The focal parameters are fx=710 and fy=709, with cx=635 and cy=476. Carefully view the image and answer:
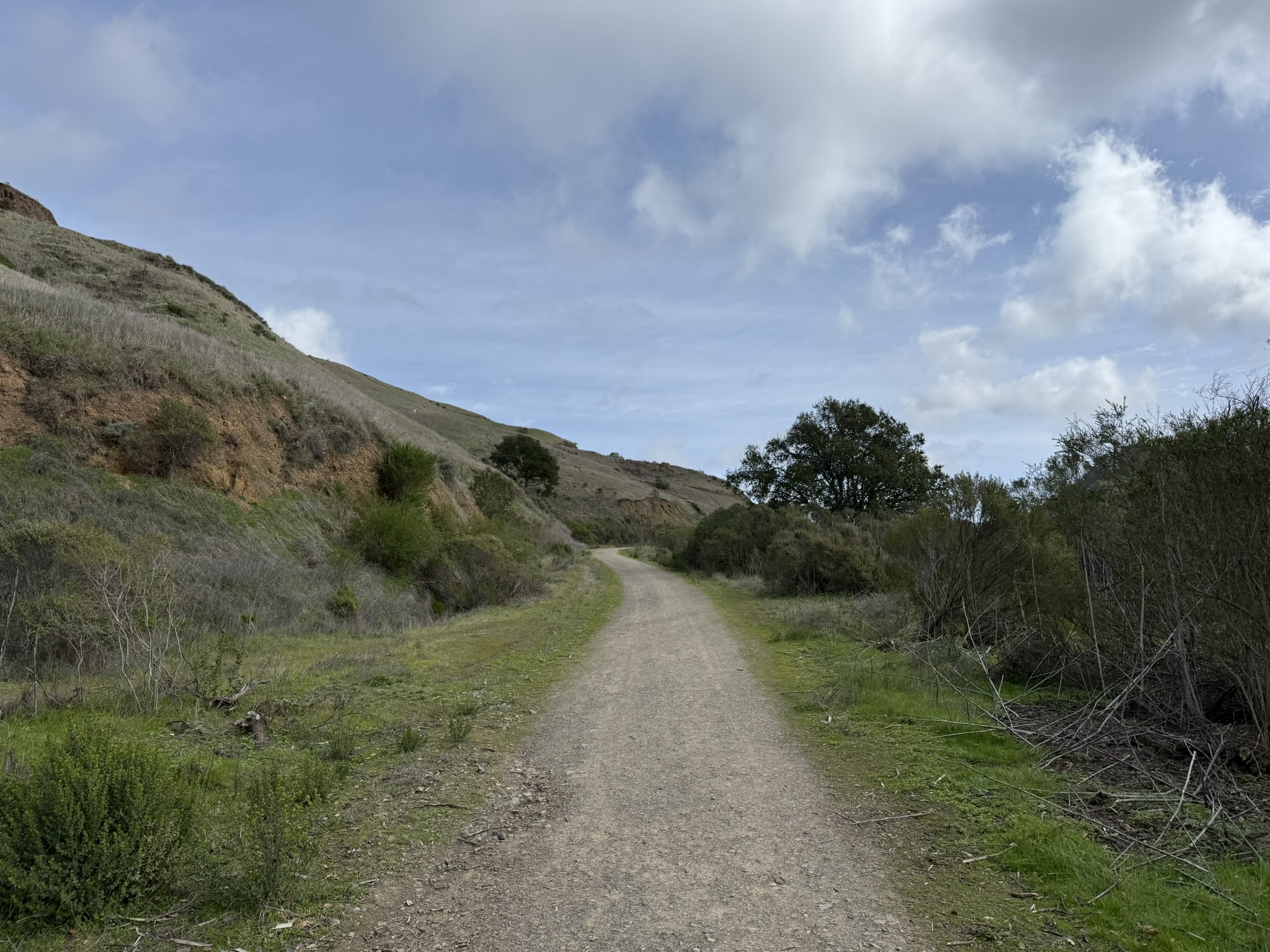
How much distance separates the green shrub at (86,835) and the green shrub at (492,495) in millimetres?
29549

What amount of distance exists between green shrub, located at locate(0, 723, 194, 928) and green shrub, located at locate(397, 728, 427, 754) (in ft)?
9.02

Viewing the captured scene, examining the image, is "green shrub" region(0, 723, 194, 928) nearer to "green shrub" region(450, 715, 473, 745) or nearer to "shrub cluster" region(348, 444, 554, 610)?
"green shrub" region(450, 715, 473, 745)

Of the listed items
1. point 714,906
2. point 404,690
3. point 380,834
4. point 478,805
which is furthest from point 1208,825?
point 404,690

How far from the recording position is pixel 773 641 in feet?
47.0

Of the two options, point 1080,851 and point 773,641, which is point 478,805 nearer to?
point 1080,851

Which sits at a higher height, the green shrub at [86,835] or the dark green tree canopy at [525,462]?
the dark green tree canopy at [525,462]

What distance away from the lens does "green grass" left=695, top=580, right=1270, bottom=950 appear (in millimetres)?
3871

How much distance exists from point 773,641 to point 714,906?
34.4ft

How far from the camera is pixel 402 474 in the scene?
25328 millimetres

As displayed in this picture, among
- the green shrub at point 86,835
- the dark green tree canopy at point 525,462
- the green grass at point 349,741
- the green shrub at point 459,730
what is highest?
the dark green tree canopy at point 525,462

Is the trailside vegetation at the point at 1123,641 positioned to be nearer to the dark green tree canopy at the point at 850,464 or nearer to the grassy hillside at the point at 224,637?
the grassy hillside at the point at 224,637

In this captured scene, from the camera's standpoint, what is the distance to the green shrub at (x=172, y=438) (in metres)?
18.0

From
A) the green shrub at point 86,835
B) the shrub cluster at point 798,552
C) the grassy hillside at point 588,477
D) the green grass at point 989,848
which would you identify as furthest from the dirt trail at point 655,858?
the grassy hillside at point 588,477

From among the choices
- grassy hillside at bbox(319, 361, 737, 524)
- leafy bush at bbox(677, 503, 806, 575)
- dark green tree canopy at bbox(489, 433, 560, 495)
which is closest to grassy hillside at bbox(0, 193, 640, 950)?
leafy bush at bbox(677, 503, 806, 575)
